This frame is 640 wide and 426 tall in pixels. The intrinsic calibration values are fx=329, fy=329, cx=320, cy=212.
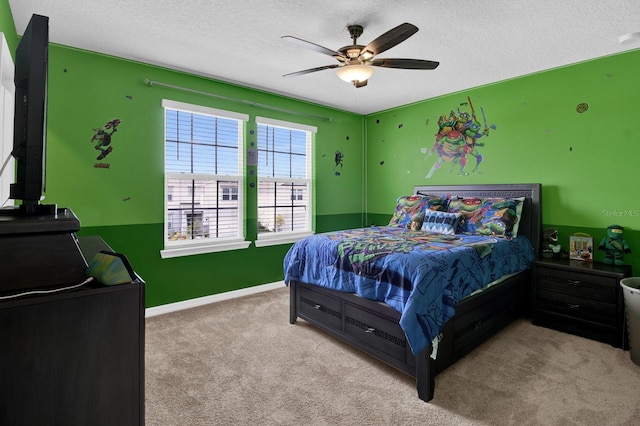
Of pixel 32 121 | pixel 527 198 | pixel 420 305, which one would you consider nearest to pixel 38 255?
pixel 32 121

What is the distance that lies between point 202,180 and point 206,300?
53.2 inches

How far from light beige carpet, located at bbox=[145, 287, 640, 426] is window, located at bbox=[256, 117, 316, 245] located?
1665 millimetres

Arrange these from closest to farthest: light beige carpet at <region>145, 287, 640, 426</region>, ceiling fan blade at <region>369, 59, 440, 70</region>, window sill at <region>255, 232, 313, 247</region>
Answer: light beige carpet at <region>145, 287, 640, 426</region> → ceiling fan blade at <region>369, 59, 440, 70</region> → window sill at <region>255, 232, 313, 247</region>

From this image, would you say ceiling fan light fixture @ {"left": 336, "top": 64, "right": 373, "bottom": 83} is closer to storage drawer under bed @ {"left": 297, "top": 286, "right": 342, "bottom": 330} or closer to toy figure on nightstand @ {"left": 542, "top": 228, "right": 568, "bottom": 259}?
storage drawer under bed @ {"left": 297, "top": 286, "right": 342, "bottom": 330}

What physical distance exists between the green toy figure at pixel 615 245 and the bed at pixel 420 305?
549mm

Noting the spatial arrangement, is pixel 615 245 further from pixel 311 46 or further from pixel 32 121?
pixel 32 121

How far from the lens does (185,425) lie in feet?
5.86

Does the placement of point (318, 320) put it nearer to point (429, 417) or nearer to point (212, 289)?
point (429, 417)

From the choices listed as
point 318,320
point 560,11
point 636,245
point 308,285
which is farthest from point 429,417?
point 560,11

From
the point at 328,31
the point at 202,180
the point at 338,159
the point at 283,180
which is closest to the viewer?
the point at 328,31

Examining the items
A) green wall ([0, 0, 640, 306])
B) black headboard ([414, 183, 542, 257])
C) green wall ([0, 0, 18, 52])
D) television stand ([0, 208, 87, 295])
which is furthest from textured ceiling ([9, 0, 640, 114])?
television stand ([0, 208, 87, 295])

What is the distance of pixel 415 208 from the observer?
3.92 metres

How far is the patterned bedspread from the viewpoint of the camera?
2.02 metres

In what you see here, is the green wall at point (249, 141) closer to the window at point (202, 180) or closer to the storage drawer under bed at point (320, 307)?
the window at point (202, 180)
